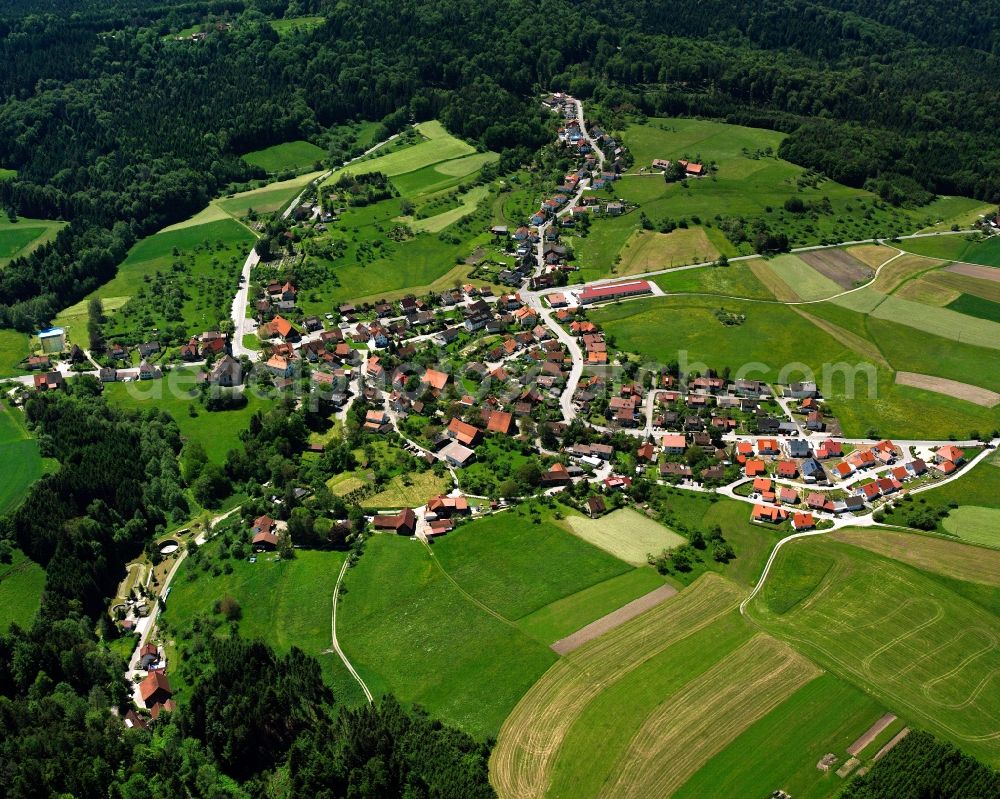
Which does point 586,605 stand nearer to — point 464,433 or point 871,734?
point 871,734

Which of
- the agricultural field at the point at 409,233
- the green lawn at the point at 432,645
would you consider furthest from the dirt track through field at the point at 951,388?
the agricultural field at the point at 409,233

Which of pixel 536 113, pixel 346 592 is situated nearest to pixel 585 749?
pixel 346 592

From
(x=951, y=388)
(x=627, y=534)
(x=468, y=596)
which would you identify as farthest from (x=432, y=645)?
(x=951, y=388)

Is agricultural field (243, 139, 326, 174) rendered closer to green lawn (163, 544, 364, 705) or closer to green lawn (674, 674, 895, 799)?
green lawn (163, 544, 364, 705)

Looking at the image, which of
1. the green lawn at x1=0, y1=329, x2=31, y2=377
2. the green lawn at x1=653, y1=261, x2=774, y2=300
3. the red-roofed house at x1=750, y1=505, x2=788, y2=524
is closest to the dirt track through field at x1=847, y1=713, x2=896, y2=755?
the red-roofed house at x1=750, y1=505, x2=788, y2=524

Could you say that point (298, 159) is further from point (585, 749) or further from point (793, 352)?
point (585, 749)

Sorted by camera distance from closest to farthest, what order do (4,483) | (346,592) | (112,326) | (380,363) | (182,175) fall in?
(346,592) < (4,483) < (380,363) < (112,326) < (182,175)

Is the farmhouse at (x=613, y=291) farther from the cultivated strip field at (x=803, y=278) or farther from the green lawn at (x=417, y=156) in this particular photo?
the green lawn at (x=417, y=156)
